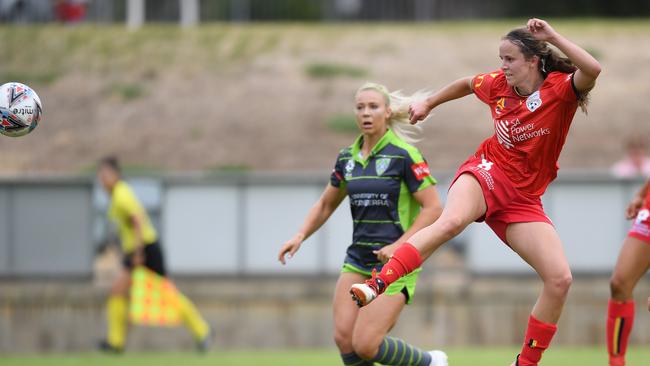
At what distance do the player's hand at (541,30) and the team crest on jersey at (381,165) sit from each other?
1.67 m

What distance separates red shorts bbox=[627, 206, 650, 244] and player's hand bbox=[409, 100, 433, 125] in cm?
176

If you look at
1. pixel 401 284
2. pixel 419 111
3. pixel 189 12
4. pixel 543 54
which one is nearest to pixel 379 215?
pixel 401 284

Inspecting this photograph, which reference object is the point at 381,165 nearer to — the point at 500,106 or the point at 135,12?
the point at 500,106

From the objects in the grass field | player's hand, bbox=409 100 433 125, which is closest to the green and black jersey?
player's hand, bbox=409 100 433 125

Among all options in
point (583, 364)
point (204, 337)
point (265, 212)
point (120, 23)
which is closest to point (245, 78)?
point (120, 23)

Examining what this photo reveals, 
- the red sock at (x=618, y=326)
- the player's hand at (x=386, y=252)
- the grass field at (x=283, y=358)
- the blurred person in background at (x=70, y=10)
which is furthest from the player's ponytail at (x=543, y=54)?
the blurred person in background at (x=70, y=10)

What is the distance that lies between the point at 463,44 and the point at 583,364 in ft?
57.6

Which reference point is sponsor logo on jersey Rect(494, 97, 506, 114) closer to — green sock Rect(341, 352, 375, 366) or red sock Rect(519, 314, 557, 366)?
red sock Rect(519, 314, 557, 366)

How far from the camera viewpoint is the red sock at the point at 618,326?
8414 millimetres

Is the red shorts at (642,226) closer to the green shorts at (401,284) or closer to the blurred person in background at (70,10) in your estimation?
the green shorts at (401,284)

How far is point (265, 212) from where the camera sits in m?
16.0

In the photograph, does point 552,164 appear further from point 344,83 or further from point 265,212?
point 344,83

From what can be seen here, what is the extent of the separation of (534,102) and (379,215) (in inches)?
57.8

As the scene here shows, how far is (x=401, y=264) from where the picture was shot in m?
7.00
